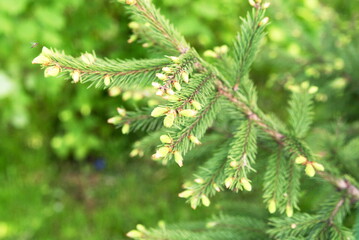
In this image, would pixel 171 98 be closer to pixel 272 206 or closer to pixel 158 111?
pixel 158 111

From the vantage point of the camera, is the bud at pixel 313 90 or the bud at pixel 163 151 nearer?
the bud at pixel 163 151

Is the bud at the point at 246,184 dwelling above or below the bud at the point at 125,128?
below

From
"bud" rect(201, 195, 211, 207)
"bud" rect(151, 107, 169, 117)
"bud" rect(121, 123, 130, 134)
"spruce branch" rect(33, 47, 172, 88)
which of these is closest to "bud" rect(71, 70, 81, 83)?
"spruce branch" rect(33, 47, 172, 88)

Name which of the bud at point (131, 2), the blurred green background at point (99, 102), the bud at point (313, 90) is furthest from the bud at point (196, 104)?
the blurred green background at point (99, 102)

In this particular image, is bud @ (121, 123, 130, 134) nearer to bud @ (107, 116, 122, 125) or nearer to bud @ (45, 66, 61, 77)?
bud @ (107, 116, 122, 125)

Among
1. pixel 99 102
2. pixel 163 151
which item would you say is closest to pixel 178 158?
pixel 163 151

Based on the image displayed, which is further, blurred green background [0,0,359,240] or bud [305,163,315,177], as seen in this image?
blurred green background [0,0,359,240]

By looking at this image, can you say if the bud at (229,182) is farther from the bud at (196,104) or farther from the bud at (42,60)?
the bud at (42,60)

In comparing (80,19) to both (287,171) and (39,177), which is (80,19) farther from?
(287,171)

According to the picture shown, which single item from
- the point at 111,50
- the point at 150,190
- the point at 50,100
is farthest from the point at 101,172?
the point at 111,50
